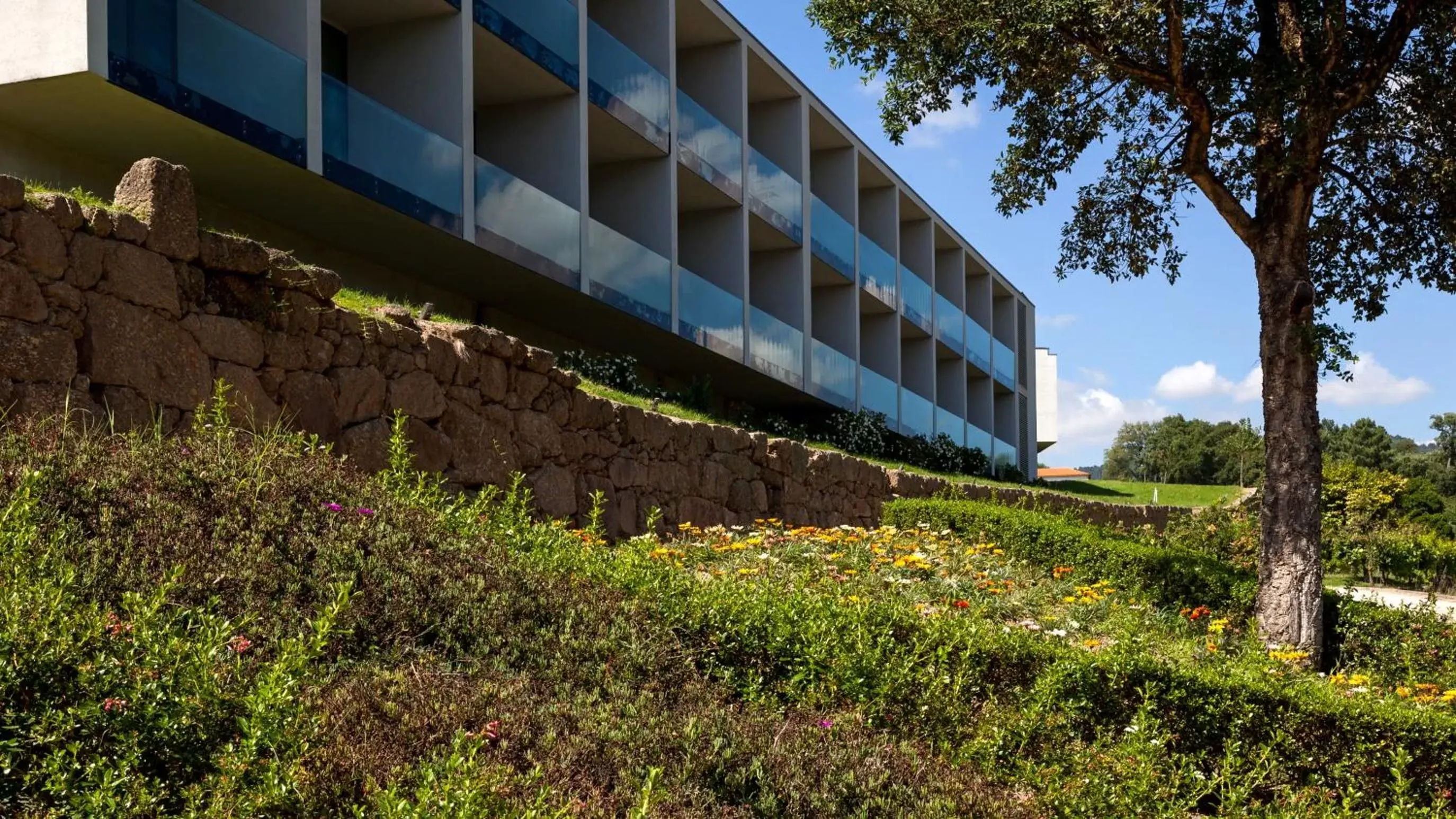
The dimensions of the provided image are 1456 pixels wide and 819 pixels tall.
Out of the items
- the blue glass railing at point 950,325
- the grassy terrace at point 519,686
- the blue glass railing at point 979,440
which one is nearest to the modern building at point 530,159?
the blue glass railing at point 950,325

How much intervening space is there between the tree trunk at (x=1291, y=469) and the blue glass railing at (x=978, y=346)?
23696 mm

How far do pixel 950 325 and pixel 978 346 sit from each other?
9.24 feet

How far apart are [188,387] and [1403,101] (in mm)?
11694

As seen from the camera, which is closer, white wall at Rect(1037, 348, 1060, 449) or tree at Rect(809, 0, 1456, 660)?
tree at Rect(809, 0, 1456, 660)

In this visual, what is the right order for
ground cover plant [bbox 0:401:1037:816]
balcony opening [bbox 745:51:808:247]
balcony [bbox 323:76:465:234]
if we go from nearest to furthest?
1. ground cover plant [bbox 0:401:1037:816]
2. balcony [bbox 323:76:465:234]
3. balcony opening [bbox 745:51:808:247]

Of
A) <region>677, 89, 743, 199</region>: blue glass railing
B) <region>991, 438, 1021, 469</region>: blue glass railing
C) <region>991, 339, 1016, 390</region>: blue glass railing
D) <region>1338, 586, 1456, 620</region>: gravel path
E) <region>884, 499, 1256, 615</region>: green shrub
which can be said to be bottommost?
<region>1338, 586, 1456, 620</region>: gravel path

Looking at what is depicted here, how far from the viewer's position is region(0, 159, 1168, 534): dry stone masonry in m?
6.00

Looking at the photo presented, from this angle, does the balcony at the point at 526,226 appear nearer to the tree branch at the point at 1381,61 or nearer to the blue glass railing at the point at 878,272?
the tree branch at the point at 1381,61

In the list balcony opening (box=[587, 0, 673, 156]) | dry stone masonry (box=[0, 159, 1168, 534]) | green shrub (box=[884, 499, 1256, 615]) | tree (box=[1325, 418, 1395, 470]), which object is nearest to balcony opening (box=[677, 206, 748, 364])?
balcony opening (box=[587, 0, 673, 156])

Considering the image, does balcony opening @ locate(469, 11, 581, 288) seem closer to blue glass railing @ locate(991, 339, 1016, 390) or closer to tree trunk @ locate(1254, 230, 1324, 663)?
tree trunk @ locate(1254, 230, 1324, 663)

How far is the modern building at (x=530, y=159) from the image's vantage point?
10.5 m

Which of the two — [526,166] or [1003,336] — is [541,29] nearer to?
[526,166]

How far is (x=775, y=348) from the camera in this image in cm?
2188

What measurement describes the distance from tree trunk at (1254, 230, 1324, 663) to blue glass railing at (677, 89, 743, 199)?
1084 centimetres
